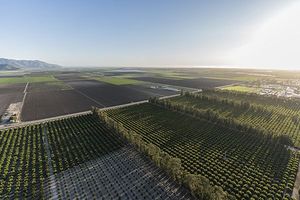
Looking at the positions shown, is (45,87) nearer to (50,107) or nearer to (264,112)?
(50,107)

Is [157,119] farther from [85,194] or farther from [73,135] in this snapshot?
[85,194]

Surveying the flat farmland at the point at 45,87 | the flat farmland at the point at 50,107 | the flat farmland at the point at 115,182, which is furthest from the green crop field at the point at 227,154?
the flat farmland at the point at 45,87

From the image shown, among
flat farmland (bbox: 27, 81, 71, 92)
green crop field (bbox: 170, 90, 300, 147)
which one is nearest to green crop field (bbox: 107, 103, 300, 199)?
green crop field (bbox: 170, 90, 300, 147)

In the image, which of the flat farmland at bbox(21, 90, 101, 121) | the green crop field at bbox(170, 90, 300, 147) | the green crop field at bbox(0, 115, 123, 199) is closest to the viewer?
the green crop field at bbox(0, 115, 123, 199)

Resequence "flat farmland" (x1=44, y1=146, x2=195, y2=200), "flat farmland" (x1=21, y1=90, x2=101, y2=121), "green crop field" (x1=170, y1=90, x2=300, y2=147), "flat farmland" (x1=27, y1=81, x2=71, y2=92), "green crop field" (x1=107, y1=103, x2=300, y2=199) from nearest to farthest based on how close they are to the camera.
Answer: "flat farmland" (x1=44, y1=146, x2=195, y2=200), "green crop field" (x1=107, y1=103, x2=300, y2=199), "green crop field" (x1=170, y1=90, x2=300, y2=147), "flat farmland" (x1=21, y1=90, x2=101, y2=121), "flat farmland" (x1=27, y1=81, x2=71, y2=92)

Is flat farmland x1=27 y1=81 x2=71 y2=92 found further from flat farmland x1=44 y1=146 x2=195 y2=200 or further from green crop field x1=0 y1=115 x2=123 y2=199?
flat farmland x1=44 y1=146 x2=195 y2=200

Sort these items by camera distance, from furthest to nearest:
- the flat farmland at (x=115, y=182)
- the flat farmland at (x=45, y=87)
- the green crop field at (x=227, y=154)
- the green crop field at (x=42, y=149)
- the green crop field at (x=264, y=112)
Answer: the flat farmland at (x=45, y=87), the green crop field at (x=264, y=112), the green crop field at (x=42, y=149), the green crop field at (x=227, y=154), the flat farmland at (x=115, y=182)

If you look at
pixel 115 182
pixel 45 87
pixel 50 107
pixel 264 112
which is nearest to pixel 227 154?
pixel 115 182

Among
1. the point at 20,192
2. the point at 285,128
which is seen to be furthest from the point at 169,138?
the point at 285,128

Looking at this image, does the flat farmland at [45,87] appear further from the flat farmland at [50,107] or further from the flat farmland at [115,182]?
the flat farmland at [115,182]
